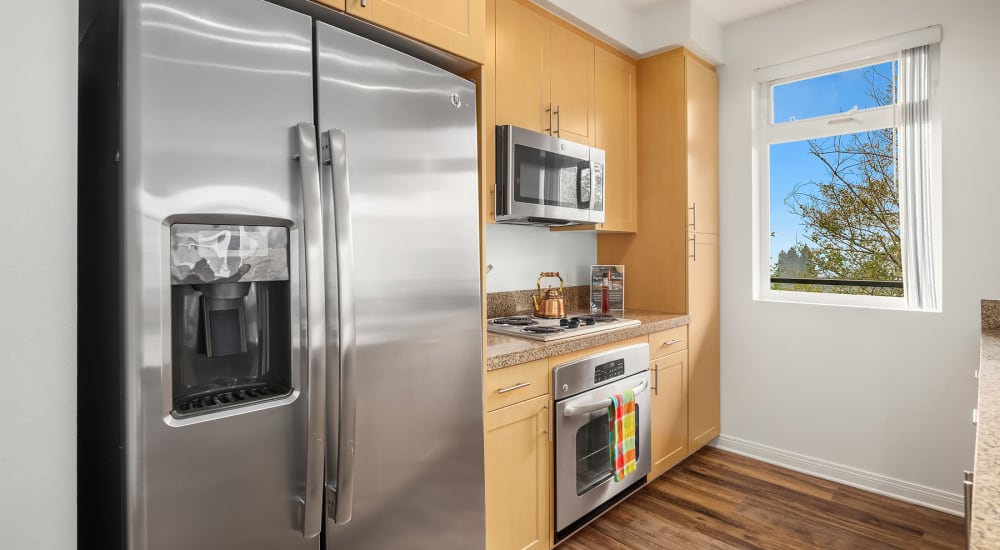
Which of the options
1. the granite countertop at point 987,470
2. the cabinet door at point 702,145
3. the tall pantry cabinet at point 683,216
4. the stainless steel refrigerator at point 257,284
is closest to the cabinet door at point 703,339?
the tall pantry cabinet at point 683,216

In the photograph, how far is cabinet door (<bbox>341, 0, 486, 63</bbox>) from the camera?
1326 mm

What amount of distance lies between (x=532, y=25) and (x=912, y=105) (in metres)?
2.07

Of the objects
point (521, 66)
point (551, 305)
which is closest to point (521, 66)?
point (521, 66)

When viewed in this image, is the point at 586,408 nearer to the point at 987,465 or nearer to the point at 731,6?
the point at 987,465

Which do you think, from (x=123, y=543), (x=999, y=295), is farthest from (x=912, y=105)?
(x=123, y=543)

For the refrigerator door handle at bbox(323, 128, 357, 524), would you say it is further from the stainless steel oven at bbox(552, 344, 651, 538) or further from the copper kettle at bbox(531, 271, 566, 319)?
the copper kettle at bbox(531, 271, 566, 319)

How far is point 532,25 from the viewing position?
2.42 metres

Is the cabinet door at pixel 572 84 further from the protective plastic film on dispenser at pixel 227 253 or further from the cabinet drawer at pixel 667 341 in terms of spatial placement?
the protective plastic film on dispenser at pixel 227 253

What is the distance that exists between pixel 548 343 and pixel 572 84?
1.45 m

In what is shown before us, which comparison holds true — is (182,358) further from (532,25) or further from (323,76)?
(532,25)

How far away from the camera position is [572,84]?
2.65 m

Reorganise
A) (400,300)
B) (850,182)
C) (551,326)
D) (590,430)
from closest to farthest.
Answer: (400,300) < (590,430) < (551,326) < (850,182)

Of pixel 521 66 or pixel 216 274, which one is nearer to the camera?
pixel 216 274

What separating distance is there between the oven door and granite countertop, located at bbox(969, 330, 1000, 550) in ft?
4.17
